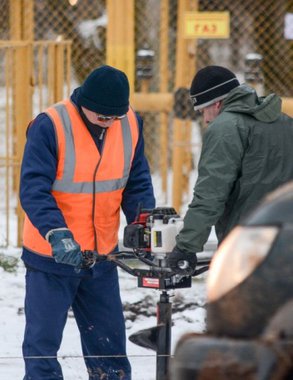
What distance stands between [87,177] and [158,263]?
0.53m

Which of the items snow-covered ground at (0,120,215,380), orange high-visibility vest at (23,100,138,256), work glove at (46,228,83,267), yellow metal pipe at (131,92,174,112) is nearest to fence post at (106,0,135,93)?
yellow metal pipe at (131,92,174,112)

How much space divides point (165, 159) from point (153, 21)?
4.08 m

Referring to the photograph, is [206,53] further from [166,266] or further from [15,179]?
[166,266]

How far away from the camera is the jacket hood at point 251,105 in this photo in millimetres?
5715

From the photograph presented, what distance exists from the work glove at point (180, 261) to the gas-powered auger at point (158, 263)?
2cm

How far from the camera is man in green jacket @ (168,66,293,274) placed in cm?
559

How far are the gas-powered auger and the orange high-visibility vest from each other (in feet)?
0.95

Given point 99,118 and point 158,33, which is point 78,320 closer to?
point 99,118

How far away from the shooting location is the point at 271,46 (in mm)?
15523

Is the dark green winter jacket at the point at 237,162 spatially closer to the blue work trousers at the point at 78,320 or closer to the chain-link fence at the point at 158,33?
the blue work trousers at the point at 78,320

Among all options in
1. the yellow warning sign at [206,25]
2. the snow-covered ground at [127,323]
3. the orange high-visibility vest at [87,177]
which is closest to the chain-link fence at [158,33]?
the yellow warning sign at [206,25]

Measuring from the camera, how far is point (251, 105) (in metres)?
5.77

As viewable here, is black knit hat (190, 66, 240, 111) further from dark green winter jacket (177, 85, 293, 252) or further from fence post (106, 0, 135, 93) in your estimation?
fence post (106, 0, 135, 93)

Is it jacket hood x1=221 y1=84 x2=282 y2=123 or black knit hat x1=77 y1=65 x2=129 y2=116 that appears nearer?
black knit hat x1=77 y1=65 x2=129 y2=116
